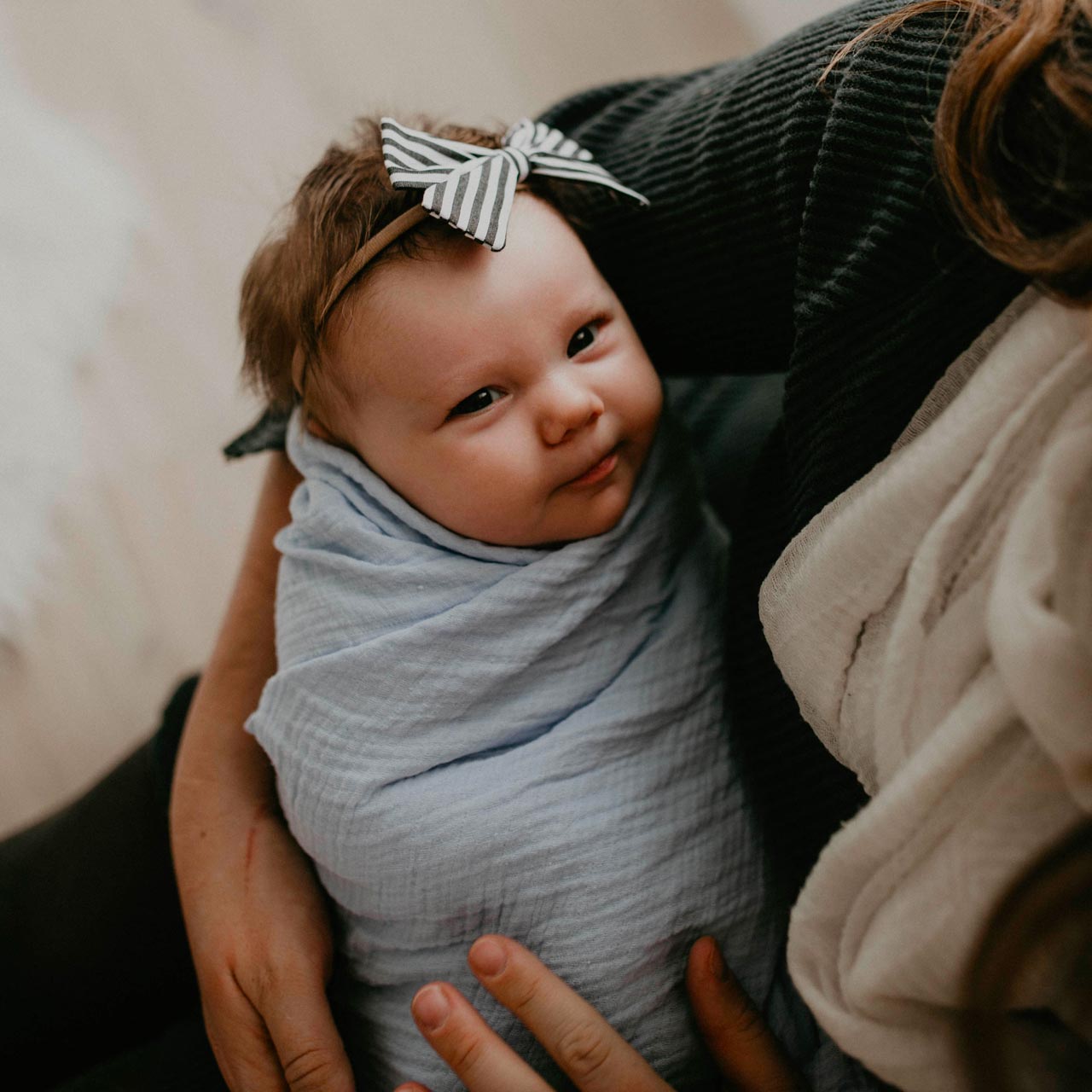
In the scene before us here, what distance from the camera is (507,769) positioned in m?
0.67

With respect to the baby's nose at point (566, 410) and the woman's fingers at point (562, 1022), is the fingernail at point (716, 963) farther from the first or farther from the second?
the baby's nose at point (566, 410)

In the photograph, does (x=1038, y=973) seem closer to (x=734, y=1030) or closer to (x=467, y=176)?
(x=734, y=1030)

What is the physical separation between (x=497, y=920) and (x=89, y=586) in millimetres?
1021

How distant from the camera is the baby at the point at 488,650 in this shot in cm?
65

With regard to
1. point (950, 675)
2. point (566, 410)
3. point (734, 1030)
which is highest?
point (566, 410)

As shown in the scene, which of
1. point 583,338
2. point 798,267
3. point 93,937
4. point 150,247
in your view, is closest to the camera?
point 798,267

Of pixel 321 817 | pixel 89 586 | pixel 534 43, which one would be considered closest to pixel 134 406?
pixel 89 586

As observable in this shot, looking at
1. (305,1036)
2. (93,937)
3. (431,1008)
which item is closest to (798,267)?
(431,1008)

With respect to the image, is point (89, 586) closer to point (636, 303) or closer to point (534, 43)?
point (636, 303)

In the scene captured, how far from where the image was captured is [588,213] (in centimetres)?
78

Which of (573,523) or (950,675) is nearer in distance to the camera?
(950,675)

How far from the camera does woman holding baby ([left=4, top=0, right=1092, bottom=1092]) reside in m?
0.43

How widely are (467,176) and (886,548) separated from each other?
0.38 meters

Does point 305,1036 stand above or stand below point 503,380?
below
